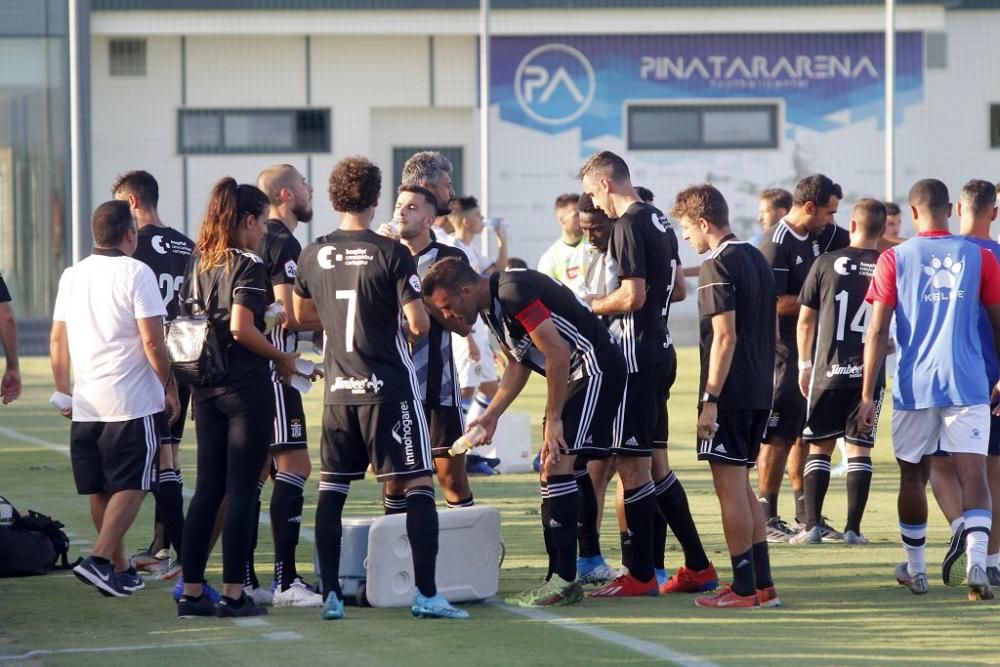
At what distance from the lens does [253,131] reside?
32.4 meters

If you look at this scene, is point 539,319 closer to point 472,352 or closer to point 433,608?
point 433,608

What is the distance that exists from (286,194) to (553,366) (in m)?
1.84

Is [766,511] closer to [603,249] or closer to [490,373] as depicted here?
[603,249]

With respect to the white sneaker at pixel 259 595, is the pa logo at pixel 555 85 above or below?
above

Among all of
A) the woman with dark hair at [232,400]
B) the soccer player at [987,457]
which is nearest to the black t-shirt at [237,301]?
the woman with dark hair at [232,400]

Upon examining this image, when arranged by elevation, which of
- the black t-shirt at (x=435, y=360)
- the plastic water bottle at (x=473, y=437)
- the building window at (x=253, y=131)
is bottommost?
the plastic water bottle at (x=473, y=437)

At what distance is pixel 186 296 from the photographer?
7473mm

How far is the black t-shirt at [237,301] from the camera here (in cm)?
727

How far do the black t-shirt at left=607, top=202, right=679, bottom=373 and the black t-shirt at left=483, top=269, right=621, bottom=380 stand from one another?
0.95 feet

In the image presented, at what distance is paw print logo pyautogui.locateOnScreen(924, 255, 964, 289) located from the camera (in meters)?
7.82

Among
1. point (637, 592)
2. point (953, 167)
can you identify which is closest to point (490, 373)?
point (637, 592)

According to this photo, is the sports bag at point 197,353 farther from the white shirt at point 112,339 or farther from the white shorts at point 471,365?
the white shorts at point 471,365

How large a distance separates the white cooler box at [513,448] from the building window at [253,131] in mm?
20251

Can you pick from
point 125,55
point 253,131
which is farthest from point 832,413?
point 125,55
